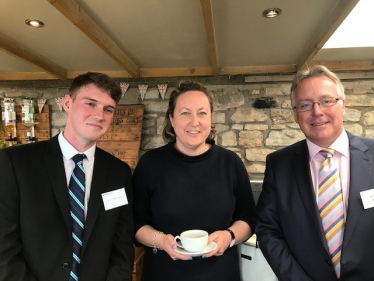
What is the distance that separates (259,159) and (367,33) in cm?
161

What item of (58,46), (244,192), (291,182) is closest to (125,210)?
(244,192)

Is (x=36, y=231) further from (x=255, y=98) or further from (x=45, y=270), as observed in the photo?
(x=255, y=98)

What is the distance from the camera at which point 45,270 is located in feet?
3.98

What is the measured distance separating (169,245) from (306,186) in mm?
666

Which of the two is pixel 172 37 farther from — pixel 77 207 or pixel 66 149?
pixel 77 207

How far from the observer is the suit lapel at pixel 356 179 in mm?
1255

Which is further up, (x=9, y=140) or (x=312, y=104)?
(x=312, y=104)

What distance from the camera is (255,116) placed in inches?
139

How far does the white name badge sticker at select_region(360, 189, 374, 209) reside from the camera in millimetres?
1257

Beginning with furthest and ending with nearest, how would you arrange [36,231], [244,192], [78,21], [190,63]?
[190,63] → [78,21] → [244,192] → [36,231]

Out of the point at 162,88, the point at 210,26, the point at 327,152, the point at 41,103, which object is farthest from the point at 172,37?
the point at 41,103

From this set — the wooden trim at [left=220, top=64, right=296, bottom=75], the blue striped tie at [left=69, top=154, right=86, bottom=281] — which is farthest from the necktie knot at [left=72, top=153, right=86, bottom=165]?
the wooden trim at [left=220, top=64, right=296, bottom=75]

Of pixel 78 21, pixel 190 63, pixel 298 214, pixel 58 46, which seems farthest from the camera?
pixel 190 63

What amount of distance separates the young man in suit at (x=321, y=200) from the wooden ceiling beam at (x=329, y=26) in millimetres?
807
